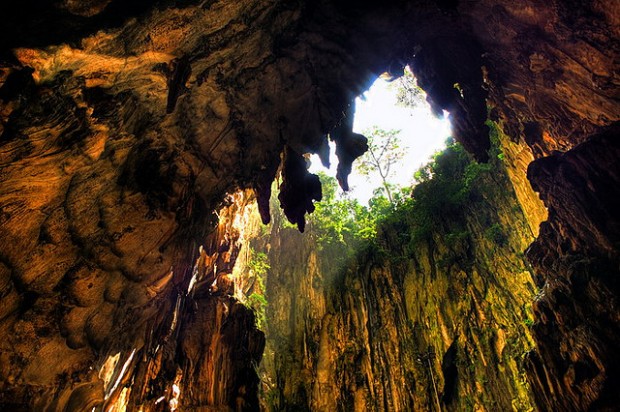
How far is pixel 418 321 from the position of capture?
11.9m

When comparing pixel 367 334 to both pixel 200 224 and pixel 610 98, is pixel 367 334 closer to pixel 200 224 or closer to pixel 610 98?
pixel 200 224

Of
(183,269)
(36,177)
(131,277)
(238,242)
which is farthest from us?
(238,242)

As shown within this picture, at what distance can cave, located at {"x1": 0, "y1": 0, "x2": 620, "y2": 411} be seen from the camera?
4246 mm

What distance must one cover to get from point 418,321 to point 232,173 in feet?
29.7

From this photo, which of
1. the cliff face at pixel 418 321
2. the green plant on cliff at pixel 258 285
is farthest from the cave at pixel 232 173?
the green plant on cliff at pixel 258 285

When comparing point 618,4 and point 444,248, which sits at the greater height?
point 444,248

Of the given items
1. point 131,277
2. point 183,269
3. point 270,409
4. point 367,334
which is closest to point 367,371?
point 367,334

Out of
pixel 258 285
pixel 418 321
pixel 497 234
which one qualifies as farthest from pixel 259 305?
pixel 497 234

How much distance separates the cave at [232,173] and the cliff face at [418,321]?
0.11 m

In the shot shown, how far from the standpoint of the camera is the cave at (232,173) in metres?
4.25

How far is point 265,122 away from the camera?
24.3 feet

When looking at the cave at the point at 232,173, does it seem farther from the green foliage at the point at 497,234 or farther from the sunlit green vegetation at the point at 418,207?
the sunlit green vegetation at the point at 418,207

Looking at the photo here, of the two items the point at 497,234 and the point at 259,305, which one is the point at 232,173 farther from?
the point at 497,234

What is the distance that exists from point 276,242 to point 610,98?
15068 mm
